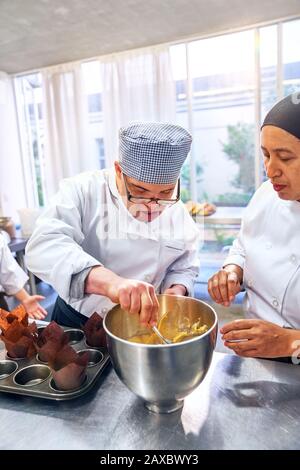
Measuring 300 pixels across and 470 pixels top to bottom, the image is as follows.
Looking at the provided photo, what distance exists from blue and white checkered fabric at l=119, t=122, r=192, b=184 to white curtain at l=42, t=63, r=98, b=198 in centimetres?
342

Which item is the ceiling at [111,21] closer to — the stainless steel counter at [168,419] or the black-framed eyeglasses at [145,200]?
the black-framed eyeglasses at [145,200]

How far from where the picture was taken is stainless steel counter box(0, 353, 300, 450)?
2.26 feet

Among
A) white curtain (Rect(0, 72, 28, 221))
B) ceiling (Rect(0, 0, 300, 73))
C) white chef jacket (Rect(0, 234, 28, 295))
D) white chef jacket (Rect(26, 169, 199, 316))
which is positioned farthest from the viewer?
white curtain (Rect(0, 72, 28, 221))

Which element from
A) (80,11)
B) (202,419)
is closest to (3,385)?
(202,419)

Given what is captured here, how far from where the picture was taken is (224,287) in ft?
3.76

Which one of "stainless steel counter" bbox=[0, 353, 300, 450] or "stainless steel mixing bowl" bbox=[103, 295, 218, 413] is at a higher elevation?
"stainless steel mixing bowl" bbox=[103, 295, 218, 413]

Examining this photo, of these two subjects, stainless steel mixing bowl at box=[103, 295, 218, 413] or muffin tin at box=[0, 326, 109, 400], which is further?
muffin tin at box=[0, 326, 109, 400]

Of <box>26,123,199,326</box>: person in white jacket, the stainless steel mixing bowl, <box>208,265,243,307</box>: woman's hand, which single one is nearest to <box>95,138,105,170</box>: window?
<box>26,123,199,326</box>: person in white jacket

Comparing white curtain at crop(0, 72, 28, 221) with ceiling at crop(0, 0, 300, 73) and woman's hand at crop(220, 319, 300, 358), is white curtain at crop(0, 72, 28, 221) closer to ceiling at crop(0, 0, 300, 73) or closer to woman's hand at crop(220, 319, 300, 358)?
ceiling at crop(0, 0, 300, 73)

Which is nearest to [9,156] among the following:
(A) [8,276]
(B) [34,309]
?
(A) [8,276]

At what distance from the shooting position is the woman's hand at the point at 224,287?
1.14 meters

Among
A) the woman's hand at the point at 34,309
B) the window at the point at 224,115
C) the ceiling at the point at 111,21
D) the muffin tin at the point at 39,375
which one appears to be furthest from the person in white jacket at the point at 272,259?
the window at the point at 224,115

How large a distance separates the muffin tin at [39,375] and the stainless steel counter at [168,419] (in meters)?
0.03

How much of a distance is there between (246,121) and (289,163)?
9.50 ft
